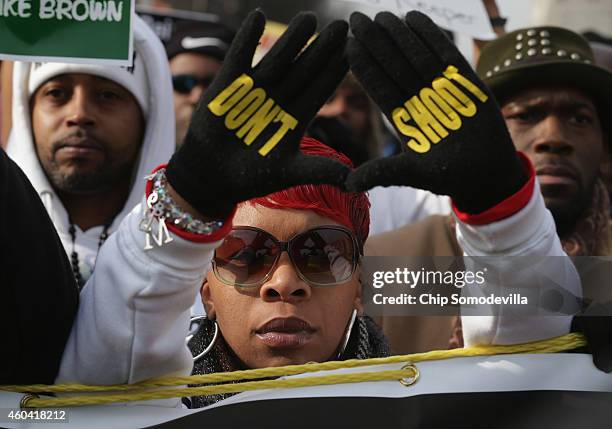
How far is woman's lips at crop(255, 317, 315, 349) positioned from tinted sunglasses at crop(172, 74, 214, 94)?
2882 millimetres

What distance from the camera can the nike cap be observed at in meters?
5.23

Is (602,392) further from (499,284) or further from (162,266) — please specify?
(162,266)

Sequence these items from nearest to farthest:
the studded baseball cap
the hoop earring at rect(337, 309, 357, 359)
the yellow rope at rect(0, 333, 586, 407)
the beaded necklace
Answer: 1. the yellow rope at rect(0, 333, 586, 407)
2. the hoop earring at rect(337, 309, 357, 359)
3. the beaded necklace
4. the studded baseball cap

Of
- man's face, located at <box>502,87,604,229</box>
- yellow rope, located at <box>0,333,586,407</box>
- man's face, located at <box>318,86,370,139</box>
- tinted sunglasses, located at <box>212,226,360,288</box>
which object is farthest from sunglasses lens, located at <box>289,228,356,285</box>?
man's face, located at <box>318,86,370,139</box>

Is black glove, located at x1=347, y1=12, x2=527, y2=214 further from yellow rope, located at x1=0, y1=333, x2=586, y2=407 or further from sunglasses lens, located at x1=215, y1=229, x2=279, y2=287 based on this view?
sunglasses lens, located at x1=215, y1=229, x2=279, y2=287

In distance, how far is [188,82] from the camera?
202 inches

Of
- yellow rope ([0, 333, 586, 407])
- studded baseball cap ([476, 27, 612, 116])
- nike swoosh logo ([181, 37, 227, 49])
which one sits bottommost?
yellow rope ([0, 333, 586, 407])

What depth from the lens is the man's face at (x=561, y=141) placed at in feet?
11.8

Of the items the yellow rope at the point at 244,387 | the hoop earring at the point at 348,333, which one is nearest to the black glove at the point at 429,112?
the yellow rope at the point at 244,387

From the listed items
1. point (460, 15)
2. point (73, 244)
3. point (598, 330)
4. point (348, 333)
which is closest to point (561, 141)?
point (460, 15)

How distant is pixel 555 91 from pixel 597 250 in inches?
22.8

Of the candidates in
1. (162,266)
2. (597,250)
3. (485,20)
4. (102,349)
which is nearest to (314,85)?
(162,266)

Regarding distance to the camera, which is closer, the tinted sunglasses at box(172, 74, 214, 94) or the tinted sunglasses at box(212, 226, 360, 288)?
the tinted sunglasses at box(212, 226, 360, 288)

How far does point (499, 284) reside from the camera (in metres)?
2.08
